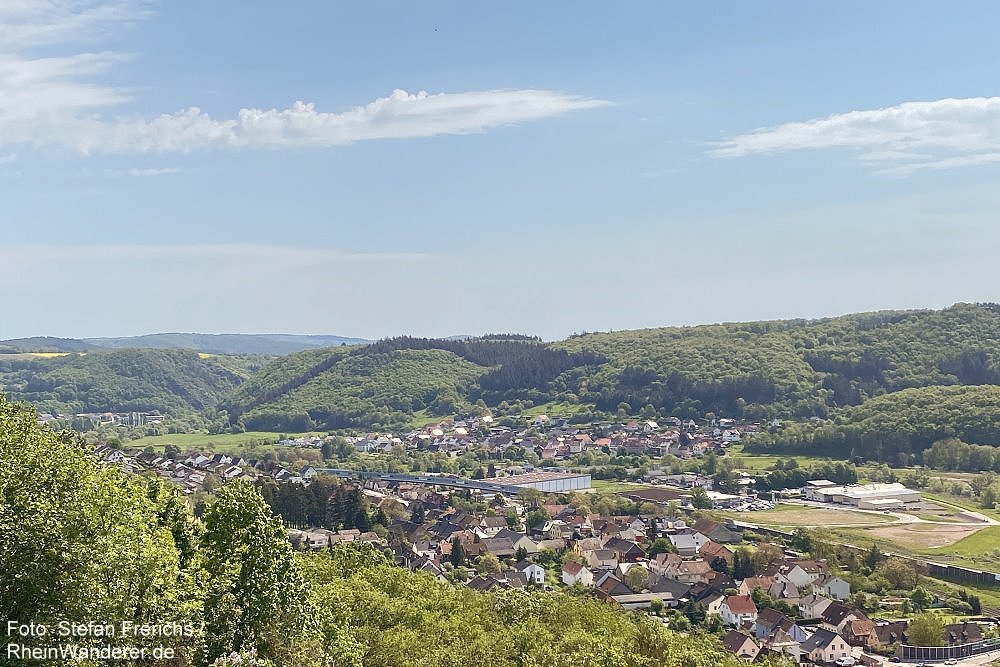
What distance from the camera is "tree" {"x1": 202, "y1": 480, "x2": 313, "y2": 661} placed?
13.9 m

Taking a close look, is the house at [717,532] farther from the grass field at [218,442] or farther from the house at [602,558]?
the grass field at [218,442]

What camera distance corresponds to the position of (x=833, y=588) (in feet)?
152

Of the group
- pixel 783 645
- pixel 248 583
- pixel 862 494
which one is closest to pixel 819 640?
pixel 783 645

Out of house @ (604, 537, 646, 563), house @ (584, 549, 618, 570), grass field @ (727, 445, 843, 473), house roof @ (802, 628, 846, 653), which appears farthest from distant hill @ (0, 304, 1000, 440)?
house roof @ (802, 628, 846, 653)

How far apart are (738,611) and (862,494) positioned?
33619 millimetres

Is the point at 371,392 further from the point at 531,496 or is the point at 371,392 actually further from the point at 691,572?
the point at 691,572

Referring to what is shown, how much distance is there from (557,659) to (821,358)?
12234cm

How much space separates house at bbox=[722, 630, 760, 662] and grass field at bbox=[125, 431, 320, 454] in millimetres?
69908

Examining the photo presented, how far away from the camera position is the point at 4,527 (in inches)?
448

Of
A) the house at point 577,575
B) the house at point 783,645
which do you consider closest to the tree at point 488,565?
the house at point 577,575

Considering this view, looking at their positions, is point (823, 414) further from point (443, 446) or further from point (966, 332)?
point (443, 446)

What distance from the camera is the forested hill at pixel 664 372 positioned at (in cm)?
12425

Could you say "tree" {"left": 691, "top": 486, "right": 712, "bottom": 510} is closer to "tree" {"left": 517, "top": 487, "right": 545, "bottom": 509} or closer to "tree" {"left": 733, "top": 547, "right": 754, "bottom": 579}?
"tree" {"left": 517, "top": 487, "right": 545, "bottom": 509}

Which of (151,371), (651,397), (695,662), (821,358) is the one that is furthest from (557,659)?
(151,371)
